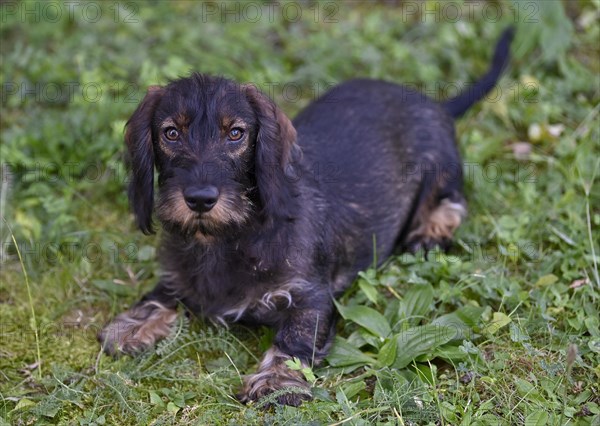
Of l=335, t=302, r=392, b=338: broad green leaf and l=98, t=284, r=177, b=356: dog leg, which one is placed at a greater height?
l=335, t=302, r=392, b=338: broad green leaf

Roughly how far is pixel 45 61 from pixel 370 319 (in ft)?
12.9

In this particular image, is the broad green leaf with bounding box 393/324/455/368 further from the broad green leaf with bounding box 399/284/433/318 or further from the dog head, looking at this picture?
the dog head

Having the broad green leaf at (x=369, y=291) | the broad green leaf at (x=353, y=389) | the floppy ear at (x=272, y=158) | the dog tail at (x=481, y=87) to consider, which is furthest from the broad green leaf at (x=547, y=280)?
the dog tail at (x=481, y=87)

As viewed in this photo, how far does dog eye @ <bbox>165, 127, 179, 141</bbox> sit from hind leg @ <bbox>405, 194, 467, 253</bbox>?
2.07 metres

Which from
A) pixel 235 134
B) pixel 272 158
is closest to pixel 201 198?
pixel 235 134

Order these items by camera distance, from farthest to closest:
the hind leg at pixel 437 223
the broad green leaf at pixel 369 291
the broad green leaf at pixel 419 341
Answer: the hind leg at pixel 437 223 < the broad green leaf at pixel 369 291 < the broad green leaf at pixel 419 341

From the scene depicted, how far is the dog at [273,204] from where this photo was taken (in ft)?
13.3

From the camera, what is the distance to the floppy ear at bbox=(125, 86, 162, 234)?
4.32 m

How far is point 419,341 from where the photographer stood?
4.26 meters

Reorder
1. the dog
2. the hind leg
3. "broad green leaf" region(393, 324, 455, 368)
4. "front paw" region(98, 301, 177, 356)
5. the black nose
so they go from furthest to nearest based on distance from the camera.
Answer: the hind leg, "front paw" region(98, 301, 177, 356), "broad green leaf" region(393, 324, 455, 368), the dog, the black nose

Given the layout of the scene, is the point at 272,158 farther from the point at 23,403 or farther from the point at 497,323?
the point at 23,403

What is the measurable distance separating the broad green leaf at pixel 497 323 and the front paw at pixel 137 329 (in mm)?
1861

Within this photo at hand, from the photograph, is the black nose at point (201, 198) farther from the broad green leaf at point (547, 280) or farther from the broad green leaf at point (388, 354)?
the broad green leaf at point (547, 280)

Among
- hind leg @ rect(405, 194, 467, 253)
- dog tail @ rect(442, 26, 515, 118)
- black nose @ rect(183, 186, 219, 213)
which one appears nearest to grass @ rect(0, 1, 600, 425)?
hind leg @ rect(405, 194, 467, 253)
